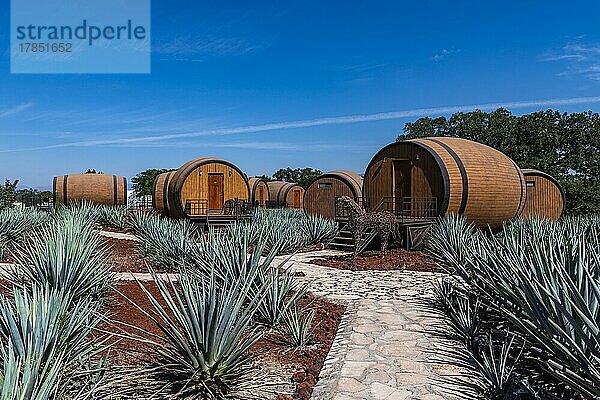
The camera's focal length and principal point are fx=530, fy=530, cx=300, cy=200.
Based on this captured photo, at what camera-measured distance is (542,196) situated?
63.4 ft

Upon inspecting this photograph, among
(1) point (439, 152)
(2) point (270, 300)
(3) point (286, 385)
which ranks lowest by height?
(3) point (286, 385)

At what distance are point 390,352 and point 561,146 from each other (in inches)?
1134

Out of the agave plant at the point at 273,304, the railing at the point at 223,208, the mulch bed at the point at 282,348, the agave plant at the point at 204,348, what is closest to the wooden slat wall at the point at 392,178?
the railing at the point at 223,208

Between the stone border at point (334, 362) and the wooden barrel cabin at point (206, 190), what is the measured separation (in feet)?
39.5

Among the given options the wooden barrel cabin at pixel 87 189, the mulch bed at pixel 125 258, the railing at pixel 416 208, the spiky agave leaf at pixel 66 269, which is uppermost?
the wooden barrel cabin at pixel 87 189

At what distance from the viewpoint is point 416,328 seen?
5516mm

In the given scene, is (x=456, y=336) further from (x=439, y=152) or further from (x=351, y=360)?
(x=439, y=152)

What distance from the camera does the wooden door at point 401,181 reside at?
46.9ft

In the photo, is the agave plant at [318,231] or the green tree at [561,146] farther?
the green tree at [561,146]

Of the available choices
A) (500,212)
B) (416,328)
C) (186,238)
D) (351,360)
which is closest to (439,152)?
(500,212)

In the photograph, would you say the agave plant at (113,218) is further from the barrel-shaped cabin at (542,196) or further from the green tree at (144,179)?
the green tree at (144,179)

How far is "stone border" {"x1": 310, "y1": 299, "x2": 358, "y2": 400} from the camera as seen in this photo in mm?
3809

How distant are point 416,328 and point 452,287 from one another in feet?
3.66

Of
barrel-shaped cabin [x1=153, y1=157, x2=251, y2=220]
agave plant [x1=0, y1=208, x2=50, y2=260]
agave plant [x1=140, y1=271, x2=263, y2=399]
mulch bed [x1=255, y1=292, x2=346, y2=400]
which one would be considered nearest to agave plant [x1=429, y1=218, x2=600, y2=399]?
mulch bed [x1=255, y1=292, x2=346, y2=400]
